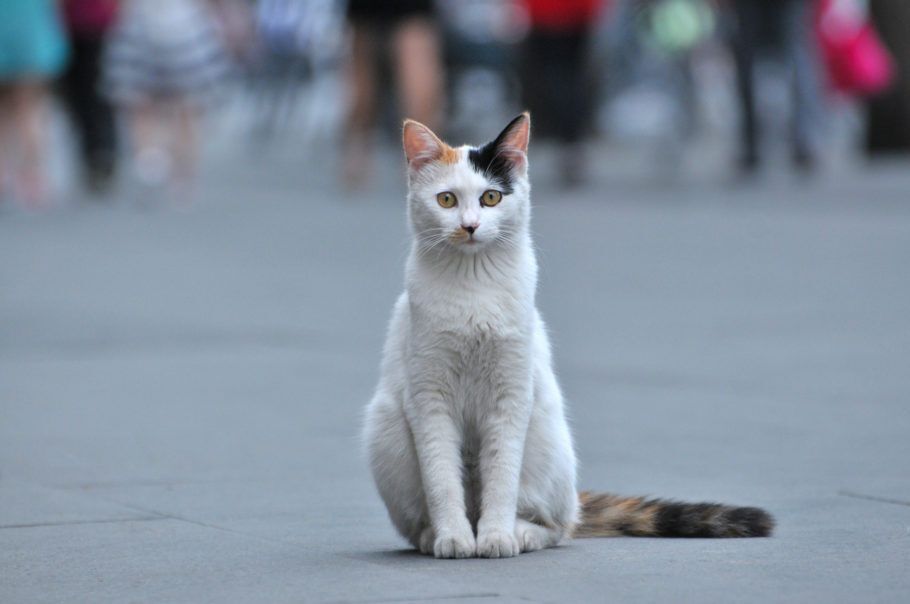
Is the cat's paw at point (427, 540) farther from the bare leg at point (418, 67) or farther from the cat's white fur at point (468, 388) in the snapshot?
the bare leg at point (418, 67)

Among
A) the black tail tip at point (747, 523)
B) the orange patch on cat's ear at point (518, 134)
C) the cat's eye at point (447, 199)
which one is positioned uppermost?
the orange patch on cat's ear at point (518, 134)

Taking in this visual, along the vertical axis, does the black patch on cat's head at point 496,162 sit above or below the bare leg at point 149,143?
above

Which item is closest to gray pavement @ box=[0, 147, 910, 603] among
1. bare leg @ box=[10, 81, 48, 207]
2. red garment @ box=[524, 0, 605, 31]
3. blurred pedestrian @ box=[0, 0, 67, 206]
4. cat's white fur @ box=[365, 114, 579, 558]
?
cat's white fur @ box=[365, 114, 579, 558]

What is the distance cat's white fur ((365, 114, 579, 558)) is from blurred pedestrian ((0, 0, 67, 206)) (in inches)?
433

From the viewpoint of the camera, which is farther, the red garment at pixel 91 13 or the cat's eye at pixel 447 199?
the red garment at pixel 91 13

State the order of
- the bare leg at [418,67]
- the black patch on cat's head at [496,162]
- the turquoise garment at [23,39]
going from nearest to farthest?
the black patch on cat's head at [496,162], the bare leg at [418,67], the turquoise garment at [23,39]

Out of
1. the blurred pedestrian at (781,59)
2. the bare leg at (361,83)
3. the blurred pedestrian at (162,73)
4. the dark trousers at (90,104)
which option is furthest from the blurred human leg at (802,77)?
the dark trousers at (90,104)

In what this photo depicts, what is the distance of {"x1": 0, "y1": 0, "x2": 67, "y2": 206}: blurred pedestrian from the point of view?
49.8 feet

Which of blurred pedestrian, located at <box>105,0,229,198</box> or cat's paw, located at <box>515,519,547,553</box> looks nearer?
cat's paw, located at <box>515,519,547,553</box>

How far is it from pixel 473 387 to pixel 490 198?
0.49 metres

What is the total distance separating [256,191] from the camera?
17.9m

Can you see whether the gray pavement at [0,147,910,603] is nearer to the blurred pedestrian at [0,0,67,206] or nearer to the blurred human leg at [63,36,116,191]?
the blurred pedestrian at [0,0,67,206]

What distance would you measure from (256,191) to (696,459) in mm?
11990

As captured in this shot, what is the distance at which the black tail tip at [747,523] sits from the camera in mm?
4918
